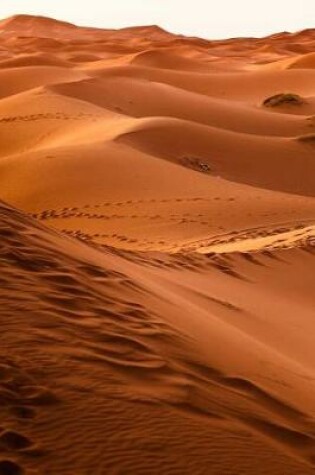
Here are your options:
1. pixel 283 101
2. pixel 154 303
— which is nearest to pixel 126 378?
pixel 154 303

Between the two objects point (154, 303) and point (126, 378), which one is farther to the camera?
point (154, 303)

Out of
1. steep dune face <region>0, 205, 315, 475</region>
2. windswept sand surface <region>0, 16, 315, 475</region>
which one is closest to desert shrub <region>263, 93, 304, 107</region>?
windswept sand surface <region>0, 16, 315, 475</region>

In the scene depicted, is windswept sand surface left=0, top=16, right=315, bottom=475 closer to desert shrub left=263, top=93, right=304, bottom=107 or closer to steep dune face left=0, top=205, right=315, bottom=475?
steep dune face left=0, top=205, right=315, bottom=475

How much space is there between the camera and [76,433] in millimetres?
2285

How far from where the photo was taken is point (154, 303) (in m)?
3.83

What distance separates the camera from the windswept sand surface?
2.34m

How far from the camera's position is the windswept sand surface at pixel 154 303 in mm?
2344

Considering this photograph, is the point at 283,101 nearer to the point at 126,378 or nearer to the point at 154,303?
the point at 154,303

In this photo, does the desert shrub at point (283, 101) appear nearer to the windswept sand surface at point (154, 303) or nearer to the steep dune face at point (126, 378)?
the windswept sand surface at point (154, 303)

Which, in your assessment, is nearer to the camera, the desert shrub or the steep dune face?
the steep dune face

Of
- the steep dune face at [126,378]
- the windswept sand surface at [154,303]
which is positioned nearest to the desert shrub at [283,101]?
the windswept sand surface at [154,303]

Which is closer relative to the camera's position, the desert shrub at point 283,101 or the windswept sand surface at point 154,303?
the windswept sand surface at point 154,303

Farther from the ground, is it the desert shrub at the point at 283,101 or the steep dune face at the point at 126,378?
the desert shrub at the point at 283,101

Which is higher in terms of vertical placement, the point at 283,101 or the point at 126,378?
the point at 283,101
